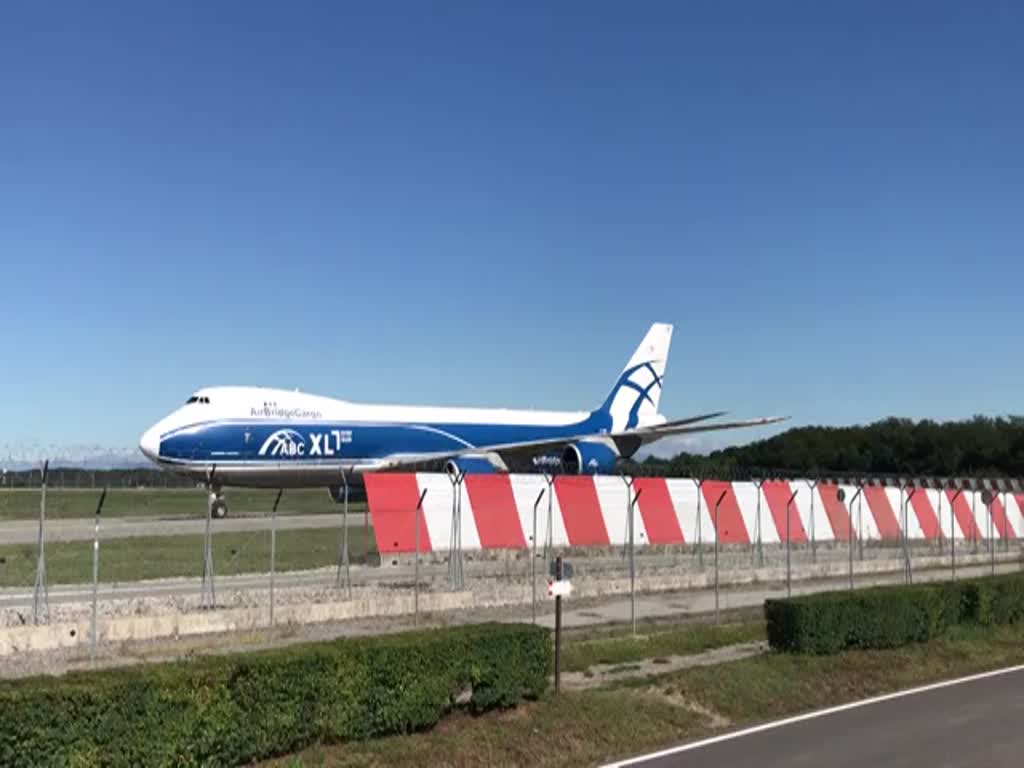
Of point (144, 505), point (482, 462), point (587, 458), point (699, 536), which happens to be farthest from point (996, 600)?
point (144, 505)

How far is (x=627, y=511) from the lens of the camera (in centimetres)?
2738

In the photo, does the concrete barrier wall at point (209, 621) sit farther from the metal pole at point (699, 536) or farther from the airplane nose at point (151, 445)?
the airplane nose at point (151, 445)

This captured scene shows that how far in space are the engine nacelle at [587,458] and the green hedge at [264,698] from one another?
40410mm

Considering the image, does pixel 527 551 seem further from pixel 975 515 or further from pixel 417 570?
pixel 975 515

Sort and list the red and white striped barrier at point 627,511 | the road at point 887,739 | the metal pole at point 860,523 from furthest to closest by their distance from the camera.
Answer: the metal pole at point 860,523
the red and white striped barrier at point 627,511
the road at point 887,739

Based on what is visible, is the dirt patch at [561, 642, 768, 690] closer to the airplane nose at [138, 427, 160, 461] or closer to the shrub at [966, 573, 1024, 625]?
the shrub at [966, 573, 1024, 625]

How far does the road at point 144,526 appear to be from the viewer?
3266 centimetres

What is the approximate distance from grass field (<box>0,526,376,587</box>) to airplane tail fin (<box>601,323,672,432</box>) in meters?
31.1

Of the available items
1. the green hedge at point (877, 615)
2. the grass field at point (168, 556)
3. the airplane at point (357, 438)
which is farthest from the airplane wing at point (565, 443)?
the green hedge at point (877, 615)

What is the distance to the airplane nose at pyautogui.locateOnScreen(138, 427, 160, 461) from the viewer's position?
40781 millimetres

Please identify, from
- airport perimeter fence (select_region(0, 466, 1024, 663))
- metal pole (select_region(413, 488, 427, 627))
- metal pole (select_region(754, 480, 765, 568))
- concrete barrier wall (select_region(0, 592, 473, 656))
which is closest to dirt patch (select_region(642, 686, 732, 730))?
airport perimeter fence (select_region(0, 466, 1024, 663))

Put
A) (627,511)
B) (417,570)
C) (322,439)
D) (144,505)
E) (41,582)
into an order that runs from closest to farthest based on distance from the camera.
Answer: (41,582) < (417,570) < (627,511) < (322,439) < (144,505)

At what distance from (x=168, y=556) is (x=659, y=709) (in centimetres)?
1706

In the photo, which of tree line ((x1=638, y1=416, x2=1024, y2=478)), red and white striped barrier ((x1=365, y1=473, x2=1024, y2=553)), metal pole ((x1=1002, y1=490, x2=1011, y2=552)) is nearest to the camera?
red and white striped barrier ((x1=365, y1=473, x2=1024, y2=553))
